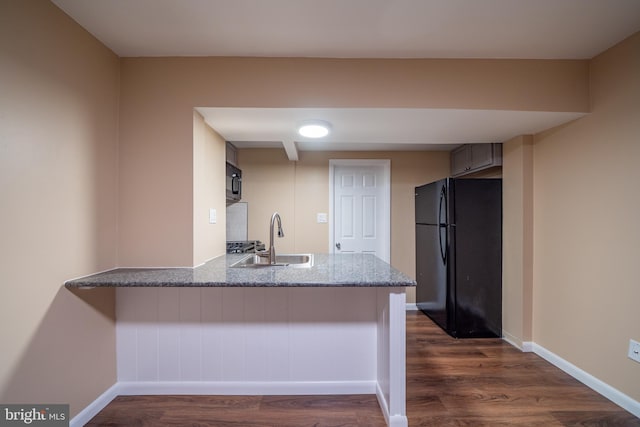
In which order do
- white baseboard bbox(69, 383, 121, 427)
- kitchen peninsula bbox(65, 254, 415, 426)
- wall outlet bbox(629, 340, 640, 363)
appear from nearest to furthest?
white baseboard bbox(69, 383, 121, 427) < wall outlet bbox(629, 340, 640, 363) < kitchen peninsula bbox(65, 254, 415, 426)

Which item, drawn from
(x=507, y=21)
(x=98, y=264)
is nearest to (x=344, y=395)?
(x=98, y=264)

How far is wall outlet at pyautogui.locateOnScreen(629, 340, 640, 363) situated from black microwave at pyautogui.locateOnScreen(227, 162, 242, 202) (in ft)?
11.2

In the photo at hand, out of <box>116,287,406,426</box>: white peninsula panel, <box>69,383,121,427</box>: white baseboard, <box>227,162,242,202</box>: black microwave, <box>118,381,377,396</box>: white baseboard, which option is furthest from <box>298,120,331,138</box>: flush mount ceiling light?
<box>69,383,121,427</box>: white baseboard

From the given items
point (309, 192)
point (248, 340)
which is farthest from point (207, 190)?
point (309, 192)

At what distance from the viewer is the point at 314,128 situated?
2029mm

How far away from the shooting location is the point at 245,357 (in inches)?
70.4

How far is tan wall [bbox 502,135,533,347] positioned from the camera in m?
2.40

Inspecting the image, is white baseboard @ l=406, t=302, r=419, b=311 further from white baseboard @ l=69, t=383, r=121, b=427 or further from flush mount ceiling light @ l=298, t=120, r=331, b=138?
white baseboard @ l=69, t=383, r=121, b=427

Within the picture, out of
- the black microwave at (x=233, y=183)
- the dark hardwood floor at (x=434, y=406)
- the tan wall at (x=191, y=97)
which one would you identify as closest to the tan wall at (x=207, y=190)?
the tan wall at (x=191, y=97)

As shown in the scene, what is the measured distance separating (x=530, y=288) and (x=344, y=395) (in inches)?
75.8

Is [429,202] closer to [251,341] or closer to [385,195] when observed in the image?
[385,195]

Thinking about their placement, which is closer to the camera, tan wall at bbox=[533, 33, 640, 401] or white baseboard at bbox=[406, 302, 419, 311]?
tan wall at bbox=[533, 33, 640, 401]

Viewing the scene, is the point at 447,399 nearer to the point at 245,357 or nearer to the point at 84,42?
the point at 245,357

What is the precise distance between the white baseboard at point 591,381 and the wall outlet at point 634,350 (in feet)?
0.86
